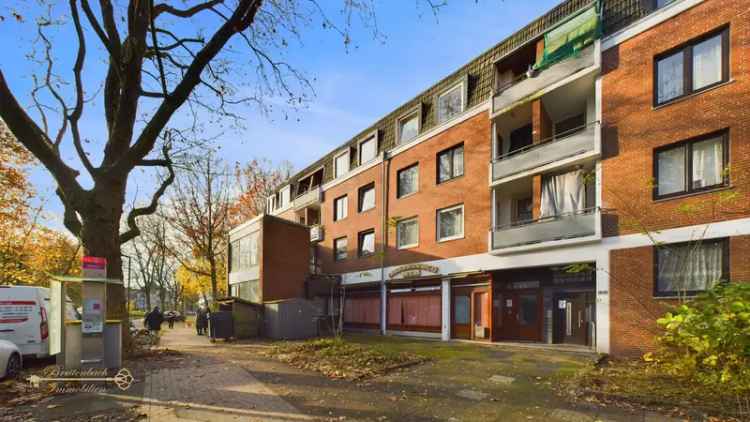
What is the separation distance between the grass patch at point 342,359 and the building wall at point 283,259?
359 inches

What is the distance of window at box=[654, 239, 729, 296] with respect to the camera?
11.6 m

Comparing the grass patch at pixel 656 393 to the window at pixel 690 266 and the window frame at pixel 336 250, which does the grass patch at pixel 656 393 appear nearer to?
the window at pixel 690 266

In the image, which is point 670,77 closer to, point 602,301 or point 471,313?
point 602,301

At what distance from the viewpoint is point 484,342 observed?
1773 centimetres

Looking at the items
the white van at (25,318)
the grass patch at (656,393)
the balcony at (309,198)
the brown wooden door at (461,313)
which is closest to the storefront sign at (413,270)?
the brown wooden door at (461,313)

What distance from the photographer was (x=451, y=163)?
20.7m

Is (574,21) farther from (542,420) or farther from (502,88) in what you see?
(542,420)

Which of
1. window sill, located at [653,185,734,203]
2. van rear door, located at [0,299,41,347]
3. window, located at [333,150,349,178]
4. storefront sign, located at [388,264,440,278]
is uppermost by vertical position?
window, located at [333,150,349,178]

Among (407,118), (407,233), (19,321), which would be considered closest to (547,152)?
(407,233)

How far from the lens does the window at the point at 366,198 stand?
26.3 m

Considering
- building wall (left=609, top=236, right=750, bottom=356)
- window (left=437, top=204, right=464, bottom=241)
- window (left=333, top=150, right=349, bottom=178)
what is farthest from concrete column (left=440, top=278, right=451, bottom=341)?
window (left=333, top=150, right=349, bottom=178)

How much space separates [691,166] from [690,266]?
109 inches

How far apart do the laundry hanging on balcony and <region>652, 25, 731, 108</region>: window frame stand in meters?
2.44

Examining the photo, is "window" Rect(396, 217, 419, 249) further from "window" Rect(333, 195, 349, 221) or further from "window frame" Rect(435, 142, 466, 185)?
"window" Rect(333, 195, 349, 221)
